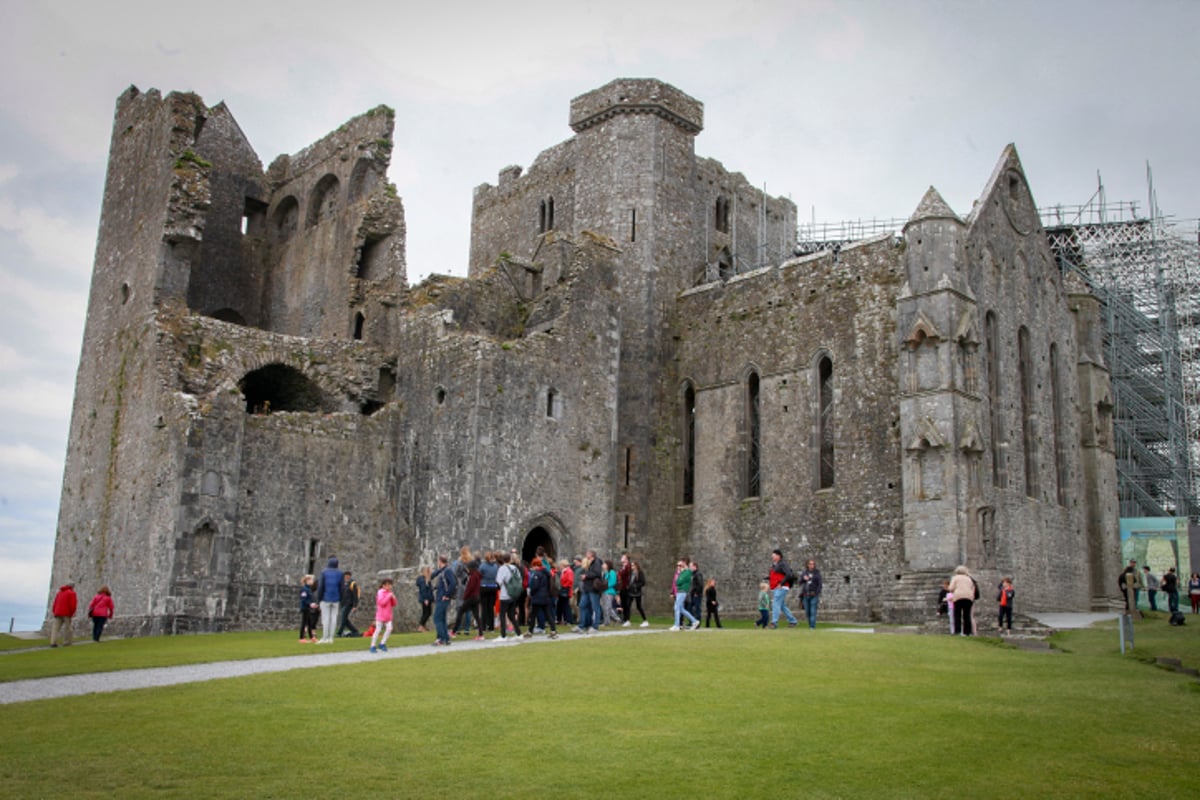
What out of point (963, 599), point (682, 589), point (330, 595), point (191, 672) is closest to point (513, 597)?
point (330, 595)

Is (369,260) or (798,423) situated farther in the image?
(369,260)

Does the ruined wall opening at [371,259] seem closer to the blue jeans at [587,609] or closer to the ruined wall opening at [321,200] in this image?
the ruined wall opening at [321,200]

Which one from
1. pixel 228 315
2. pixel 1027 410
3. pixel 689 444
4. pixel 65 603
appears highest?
pixel 228 315

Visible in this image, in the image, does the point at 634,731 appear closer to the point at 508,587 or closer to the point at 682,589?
the point at 508,587

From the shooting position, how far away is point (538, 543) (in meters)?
Answer: 31.1

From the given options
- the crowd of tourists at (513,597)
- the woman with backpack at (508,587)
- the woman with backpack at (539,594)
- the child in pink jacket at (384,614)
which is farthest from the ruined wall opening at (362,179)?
the child in pink jacket at (384,614)

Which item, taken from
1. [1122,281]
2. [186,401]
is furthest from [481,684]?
[1122,281]

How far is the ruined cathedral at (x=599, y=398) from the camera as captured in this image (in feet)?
91.6

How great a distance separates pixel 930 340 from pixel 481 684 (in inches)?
697

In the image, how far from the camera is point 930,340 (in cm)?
2811

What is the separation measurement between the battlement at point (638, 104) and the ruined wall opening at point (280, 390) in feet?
40.1

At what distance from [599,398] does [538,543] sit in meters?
4.44

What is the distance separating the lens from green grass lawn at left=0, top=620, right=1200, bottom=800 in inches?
358

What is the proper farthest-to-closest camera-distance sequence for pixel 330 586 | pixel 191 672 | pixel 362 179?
pixel 362 179 → pixel 330 586 → pixel 191 672
